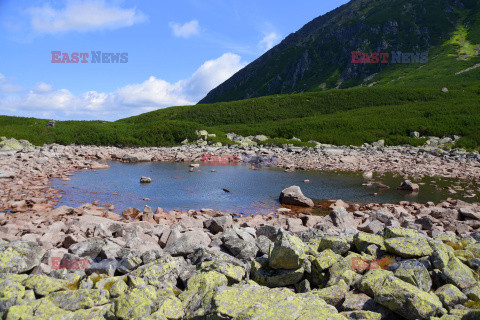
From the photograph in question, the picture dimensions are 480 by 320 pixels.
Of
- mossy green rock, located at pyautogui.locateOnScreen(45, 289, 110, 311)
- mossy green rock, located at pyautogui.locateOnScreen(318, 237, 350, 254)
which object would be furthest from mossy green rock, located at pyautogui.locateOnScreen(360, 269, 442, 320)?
mossy green rock, located at pyautogui.locateOnScreen(45, 289, 110, 311)

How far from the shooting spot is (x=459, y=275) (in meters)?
5.43

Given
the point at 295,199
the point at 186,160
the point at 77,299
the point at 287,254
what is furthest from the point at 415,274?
the point at 186,160

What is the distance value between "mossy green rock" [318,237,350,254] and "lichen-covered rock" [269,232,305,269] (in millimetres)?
1073

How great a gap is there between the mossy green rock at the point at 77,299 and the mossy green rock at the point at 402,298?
4826 millimetres

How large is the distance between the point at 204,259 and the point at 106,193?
12107mm

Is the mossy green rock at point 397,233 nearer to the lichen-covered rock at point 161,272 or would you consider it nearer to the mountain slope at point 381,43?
the lichen-covered rock at point 161,272

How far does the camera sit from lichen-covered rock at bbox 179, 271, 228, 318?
16.1 feet

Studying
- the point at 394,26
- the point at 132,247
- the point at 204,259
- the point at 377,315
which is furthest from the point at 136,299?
the point at 394,26

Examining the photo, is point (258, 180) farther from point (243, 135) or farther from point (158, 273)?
point (243, 135)

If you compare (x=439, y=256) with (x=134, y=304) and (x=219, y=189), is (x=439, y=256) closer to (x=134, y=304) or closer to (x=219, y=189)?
(x=134, y=304)

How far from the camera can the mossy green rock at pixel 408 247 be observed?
20.0 ft

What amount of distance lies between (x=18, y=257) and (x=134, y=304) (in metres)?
3.25

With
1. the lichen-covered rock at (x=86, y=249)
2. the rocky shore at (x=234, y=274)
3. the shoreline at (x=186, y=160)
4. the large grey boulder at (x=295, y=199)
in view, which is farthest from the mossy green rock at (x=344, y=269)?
the shoreline at (x=186, y=160)

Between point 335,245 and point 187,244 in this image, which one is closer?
point 335,245
